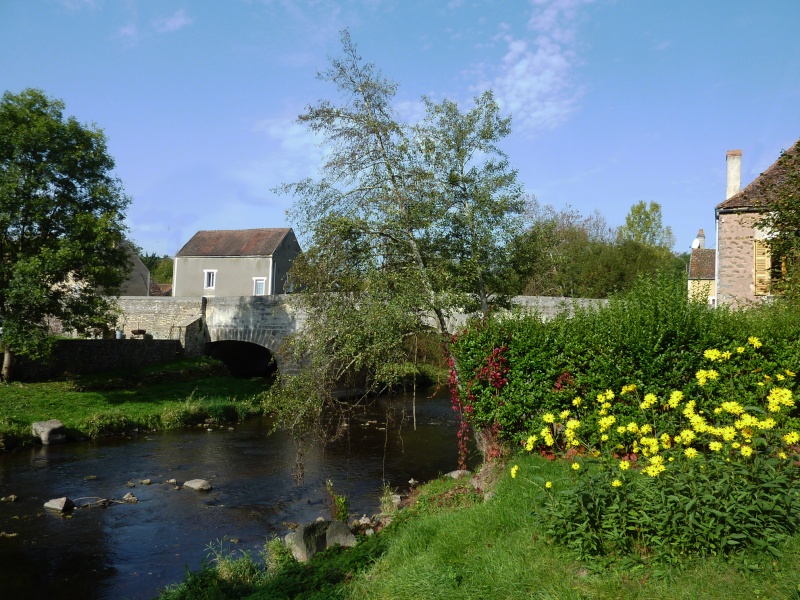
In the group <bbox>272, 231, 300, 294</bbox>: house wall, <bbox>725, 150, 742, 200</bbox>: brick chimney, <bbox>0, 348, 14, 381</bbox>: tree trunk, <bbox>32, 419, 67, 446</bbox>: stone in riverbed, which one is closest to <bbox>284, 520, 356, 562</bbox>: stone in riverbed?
<bbox>32, 419, 67, 446</bbox>: stone in riverbed

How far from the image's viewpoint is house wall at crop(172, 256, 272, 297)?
38031 mm

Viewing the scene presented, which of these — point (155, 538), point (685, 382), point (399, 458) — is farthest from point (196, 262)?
point (685, 382)

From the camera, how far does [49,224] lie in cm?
1856

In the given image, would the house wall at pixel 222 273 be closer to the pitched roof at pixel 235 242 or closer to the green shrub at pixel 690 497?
the pitched roof at pixel 235 242

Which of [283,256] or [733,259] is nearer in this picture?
[733,259]

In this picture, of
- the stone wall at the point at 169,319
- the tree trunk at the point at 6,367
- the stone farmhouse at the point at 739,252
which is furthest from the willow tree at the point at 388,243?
the stone wall at the point at 169,319

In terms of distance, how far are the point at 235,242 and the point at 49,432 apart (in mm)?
24996

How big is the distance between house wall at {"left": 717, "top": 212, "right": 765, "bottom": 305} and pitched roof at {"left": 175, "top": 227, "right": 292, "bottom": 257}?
27.3 metres

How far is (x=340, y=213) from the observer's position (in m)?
9.84

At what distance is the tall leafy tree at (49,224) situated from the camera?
1716 centimetres

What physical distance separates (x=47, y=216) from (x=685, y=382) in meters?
18.2

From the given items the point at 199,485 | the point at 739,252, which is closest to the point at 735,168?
the point at 739,252

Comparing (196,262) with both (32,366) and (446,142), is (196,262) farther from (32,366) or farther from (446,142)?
(446,142)

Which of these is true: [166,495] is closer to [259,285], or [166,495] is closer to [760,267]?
[760,267]
